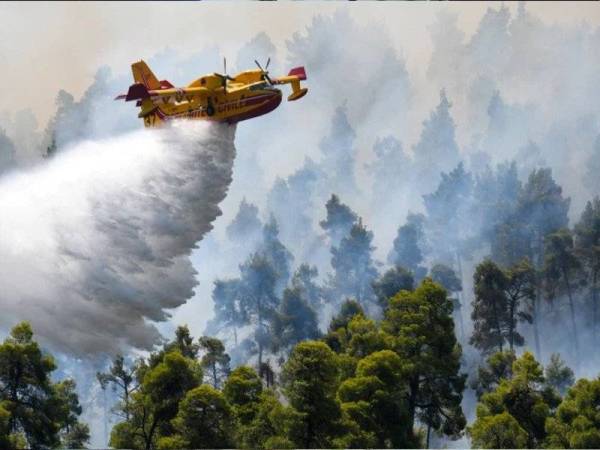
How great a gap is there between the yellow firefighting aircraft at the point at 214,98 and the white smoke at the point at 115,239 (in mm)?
901

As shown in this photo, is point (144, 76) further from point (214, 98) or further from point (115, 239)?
point (115, 239)

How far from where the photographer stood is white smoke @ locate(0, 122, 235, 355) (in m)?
75.1

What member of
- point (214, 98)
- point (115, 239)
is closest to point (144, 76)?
point (214, 98)

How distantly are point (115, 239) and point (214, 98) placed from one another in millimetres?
9801

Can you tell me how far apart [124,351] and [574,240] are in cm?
7070

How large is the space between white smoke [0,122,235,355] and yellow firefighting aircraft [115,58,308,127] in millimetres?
901

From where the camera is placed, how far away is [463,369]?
127125mm

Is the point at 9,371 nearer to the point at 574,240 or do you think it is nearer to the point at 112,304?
the point at 112,304

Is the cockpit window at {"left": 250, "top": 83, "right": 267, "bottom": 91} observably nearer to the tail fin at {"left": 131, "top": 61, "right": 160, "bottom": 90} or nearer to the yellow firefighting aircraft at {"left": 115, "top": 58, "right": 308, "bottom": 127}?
the yellow firefighting aircraft at {"left": 115, "top": 58, "right": 308, "bottom": 127}

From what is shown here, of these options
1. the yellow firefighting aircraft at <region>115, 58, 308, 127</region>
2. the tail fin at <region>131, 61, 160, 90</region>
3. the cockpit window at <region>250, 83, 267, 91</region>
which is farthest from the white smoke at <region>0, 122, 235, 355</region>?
the tail fin at <region>131, 61, 160, 90</region>

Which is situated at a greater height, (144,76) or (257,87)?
(144,76)

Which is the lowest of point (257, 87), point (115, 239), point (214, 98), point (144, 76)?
point (115, 239)

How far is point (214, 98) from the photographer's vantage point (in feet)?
263

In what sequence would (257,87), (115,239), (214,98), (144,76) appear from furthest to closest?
(144,76) → (214,98) → (257,87) → (115,239)
